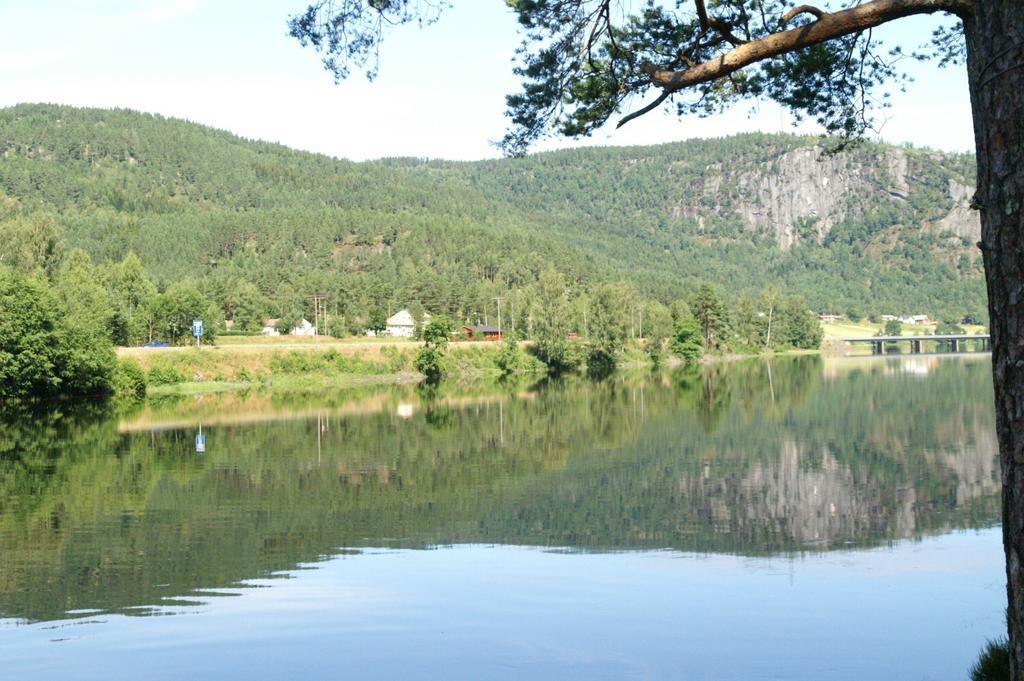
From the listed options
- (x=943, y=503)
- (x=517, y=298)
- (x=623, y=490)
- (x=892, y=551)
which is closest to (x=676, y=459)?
(x=623, y=490)

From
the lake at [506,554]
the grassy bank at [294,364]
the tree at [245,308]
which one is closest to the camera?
the lake at [506,554]

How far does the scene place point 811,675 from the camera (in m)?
9.27

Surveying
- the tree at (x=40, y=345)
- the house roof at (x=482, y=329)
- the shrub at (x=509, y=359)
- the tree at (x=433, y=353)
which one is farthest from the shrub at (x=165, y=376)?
the house roof at (x=482, y=329)

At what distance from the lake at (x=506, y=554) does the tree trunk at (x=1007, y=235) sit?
4.55 metres

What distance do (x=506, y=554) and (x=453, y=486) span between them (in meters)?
7.90

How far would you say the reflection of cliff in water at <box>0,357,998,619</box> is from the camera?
52.3 feet

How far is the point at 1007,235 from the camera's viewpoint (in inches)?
199

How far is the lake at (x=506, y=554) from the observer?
10172 mm

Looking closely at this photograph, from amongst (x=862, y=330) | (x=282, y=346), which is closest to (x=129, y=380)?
(x=282, y=346)

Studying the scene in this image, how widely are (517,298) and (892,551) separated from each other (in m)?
99.2

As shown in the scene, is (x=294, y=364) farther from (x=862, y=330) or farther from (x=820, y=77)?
(x=862, y=330)

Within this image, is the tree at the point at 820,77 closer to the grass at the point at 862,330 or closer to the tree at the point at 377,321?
the tree at the point at 377,321

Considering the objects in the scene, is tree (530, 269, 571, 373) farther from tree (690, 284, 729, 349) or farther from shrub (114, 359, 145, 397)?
shrub (114, 359, 145, 397)

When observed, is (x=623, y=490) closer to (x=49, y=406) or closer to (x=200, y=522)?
(x=200, y=522)
